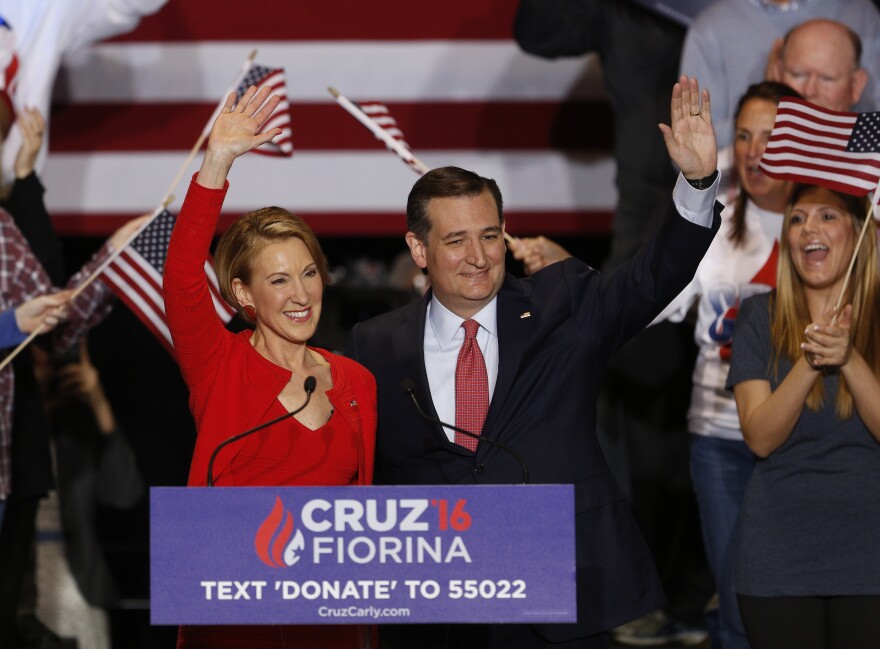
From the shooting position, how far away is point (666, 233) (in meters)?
2.67

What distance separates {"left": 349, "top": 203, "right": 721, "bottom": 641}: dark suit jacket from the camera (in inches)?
105

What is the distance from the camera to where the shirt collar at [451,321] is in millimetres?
2852

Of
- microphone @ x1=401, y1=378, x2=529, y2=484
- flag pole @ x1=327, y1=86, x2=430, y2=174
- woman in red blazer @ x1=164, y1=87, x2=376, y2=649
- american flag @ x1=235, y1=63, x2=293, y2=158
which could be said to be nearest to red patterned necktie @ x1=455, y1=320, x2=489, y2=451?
woman in red blazer @ x1=164, y1=87, x2=376, y2=649

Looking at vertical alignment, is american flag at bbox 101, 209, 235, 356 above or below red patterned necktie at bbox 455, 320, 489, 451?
above

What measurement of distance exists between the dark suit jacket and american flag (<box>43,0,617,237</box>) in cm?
228

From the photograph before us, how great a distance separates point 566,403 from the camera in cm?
278

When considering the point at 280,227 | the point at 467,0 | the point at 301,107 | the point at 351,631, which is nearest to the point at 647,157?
the point at 467,0

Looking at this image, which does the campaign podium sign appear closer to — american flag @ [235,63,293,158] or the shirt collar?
the shirt collar

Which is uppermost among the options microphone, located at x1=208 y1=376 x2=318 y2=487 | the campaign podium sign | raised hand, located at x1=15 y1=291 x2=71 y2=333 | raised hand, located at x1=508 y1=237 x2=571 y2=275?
raised hand, located at x1=508 y1=237 x2=571 y2=275

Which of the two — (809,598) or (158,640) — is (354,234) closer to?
(158,640)

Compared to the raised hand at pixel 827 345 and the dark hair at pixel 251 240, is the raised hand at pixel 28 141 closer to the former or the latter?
the dark hair at pixel 251 240

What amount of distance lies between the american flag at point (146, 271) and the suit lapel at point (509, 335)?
52.1 inches

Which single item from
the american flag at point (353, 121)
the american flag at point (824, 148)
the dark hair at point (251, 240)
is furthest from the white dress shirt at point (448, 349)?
the american flag at point (353, 121)

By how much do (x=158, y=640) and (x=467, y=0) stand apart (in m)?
2.61
